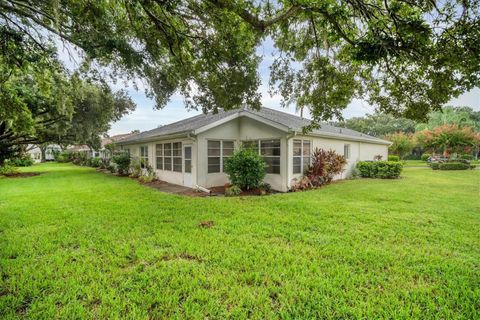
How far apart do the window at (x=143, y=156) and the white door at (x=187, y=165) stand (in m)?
5.22

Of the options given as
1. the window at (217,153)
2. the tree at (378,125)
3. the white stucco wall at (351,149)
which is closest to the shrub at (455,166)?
the white stucco wall at (351,149)

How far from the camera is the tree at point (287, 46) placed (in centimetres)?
366

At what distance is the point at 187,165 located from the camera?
36.3 feet

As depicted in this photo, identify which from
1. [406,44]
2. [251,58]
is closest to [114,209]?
[251,58]

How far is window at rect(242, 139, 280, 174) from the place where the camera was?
1008 cm

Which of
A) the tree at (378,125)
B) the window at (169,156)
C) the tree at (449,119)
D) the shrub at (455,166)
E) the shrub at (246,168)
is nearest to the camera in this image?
the shrub at (246,168)

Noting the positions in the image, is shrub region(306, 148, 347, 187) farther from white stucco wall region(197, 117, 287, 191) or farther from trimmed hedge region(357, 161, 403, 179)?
trimmed hedge region(357, 161, 403, 179)

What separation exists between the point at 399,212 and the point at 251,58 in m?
5.89

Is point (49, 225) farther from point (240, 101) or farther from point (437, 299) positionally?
point (437, 299)

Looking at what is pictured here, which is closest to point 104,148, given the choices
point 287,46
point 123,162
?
point 123,162

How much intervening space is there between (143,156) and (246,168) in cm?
975

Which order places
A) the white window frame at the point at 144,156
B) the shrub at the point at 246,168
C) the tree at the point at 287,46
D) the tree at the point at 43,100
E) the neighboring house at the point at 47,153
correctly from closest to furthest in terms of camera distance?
1. the tree at the point at 287,46
2. the tree at the point at 43,100
3. the shrub at the point at 246,168
4. the white window frame at the point at 144,156
5. the neighboring house at the point at 47,153

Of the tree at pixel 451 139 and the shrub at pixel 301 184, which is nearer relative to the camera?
the shrub at pixel 301 184

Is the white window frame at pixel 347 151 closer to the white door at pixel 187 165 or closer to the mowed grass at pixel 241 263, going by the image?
the mowed grass at pixel 241 263
